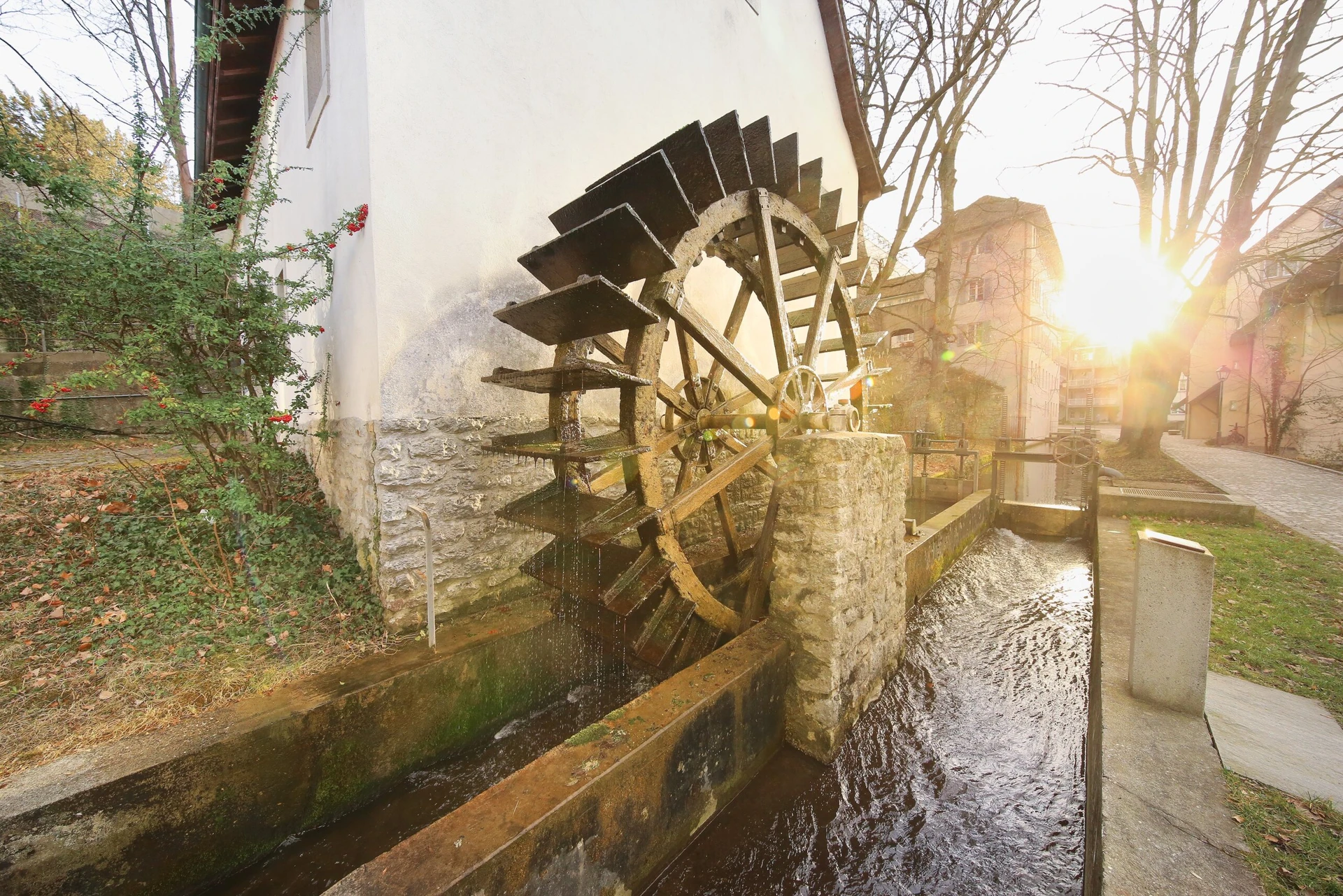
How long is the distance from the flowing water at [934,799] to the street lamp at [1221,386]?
68.1 feet

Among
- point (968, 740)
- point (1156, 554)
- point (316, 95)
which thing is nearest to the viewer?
point (1156, 554)

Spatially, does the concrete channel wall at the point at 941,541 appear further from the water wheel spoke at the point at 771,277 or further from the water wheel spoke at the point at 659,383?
the water wheel spoke at the point at 659,383

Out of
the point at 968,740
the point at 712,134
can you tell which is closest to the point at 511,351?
the point at 712,134

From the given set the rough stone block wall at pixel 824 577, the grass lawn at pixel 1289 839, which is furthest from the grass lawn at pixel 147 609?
the grass lawn at pixel 1289 839

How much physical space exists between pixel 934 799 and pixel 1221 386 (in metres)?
24.8

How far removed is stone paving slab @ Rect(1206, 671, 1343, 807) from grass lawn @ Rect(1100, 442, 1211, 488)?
7612 millimetres

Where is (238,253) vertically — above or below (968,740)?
above

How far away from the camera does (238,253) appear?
2982 mm

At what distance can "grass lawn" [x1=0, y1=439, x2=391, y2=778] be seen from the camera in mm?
2115

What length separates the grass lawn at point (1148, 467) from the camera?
8320 millimetres

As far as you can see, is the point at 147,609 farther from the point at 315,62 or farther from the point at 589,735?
the point at 315,62

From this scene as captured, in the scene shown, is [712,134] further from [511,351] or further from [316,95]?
[316,95]

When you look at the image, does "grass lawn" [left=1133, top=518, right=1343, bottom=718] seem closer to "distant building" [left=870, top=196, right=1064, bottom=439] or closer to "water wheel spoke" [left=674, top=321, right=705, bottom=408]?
"water wheel spoke" [left=674, top=321, right=705, bottom=408]

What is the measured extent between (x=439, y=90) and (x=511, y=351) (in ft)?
5.49
